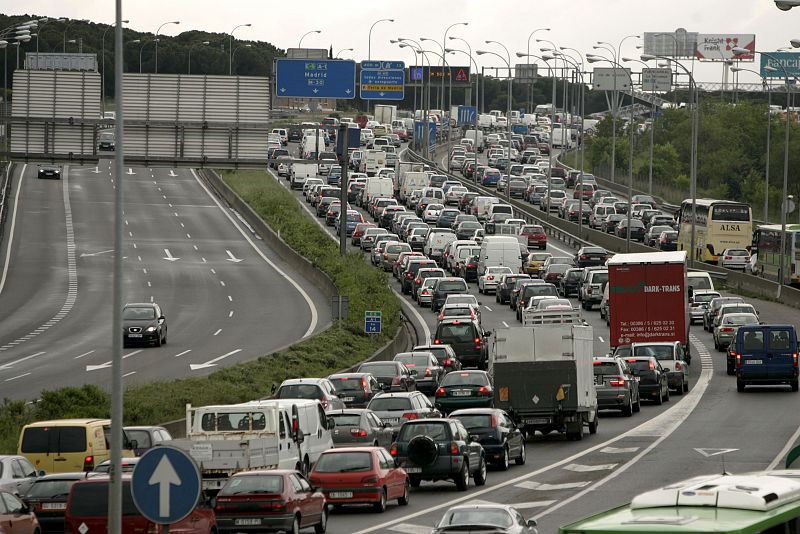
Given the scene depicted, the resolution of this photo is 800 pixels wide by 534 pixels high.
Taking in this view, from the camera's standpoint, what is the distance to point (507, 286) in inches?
2621

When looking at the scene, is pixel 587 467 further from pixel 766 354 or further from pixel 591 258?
pixel 591 258

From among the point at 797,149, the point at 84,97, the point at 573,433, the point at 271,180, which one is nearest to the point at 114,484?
the point at 573,433

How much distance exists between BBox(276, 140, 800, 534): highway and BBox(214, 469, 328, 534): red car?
48.9 inches

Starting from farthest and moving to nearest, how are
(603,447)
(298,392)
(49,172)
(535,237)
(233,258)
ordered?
(49,172), (535,237), (233,258), (603,447), (298,392)

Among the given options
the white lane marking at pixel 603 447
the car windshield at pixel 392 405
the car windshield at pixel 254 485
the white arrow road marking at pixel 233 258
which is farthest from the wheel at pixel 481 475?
the white arrow road marking at pixel 233 258

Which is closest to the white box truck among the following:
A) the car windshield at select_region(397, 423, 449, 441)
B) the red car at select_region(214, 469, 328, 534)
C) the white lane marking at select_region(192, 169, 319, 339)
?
the car windshield at select_region(397, 423, 449, 441)

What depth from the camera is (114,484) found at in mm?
16875

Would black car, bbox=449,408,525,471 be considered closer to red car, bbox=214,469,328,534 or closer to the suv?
the suv

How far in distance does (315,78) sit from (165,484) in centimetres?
5506

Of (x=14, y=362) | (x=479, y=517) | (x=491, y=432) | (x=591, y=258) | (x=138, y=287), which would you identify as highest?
(x=479, y=517)

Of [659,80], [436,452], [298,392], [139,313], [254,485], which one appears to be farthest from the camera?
[659,80]

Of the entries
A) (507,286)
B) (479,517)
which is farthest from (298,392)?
(507,286)

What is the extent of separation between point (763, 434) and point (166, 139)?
73.7ft

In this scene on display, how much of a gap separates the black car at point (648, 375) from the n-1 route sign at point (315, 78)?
1062 inches
